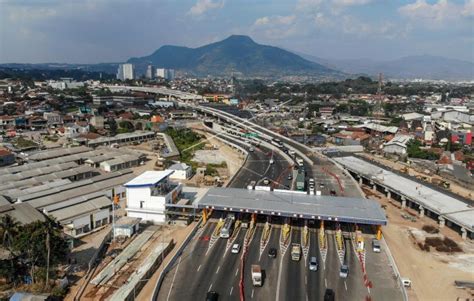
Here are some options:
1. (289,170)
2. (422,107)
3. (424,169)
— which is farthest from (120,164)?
(422,107)

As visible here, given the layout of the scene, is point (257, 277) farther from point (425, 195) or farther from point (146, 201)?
point (425, 195)

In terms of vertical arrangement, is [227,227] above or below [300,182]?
below

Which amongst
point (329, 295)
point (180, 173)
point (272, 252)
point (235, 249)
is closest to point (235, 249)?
point (235, 249)

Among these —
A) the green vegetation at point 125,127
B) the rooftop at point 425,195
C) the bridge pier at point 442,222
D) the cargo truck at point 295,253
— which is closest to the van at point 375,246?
the cargo truck at point 295,253

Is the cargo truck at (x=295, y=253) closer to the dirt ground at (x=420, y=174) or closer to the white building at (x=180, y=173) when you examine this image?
the white building at (x=180, y=173)

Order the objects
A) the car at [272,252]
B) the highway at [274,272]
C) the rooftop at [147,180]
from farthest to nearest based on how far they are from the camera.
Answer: the rooftop at [147,180] → the car at [272,252] → the highway at [274,272]

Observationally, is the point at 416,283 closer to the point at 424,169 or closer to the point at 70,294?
the point at 70,294
